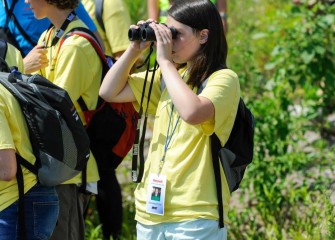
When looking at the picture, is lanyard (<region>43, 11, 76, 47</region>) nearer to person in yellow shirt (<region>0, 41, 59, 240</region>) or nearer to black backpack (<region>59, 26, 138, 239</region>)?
black backpack (<region>59, 26, 138, 239</region>)

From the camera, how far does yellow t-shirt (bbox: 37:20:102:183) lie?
406 centimetres

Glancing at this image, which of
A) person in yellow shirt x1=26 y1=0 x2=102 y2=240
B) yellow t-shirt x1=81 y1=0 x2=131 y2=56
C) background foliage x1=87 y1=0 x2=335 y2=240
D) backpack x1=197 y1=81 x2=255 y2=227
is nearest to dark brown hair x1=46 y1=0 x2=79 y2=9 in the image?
person in yellow shirt x1=26 y1=0 x2=102 y2=240

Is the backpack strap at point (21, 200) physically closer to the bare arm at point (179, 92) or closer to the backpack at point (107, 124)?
the bare arm at point (179, 92)

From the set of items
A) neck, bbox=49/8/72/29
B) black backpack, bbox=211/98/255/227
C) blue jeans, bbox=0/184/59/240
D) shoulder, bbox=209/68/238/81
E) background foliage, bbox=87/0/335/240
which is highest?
neck, bbox=49/8/72/29

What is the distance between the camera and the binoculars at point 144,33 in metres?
3.48

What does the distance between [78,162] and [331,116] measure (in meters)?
3.17

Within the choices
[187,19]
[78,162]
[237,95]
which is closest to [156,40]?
[187,19]

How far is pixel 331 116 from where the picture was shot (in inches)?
249

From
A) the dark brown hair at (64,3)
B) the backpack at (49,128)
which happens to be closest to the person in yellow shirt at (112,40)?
the dark brown hair at (64,3)

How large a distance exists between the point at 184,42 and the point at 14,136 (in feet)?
2.68

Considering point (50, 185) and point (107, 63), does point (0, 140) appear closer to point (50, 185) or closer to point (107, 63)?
point (50, 185)

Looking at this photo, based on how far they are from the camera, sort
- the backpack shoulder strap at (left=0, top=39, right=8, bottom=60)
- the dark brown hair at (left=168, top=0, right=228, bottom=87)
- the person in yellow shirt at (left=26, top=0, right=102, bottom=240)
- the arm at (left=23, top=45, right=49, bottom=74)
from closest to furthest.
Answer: the dark brown hair at (left=168, top=0, right=228, bottom=87)
the backpack shoulder strap at (left=0, top=39, right=8, bottom=60)
the person in yellow shirt at (left=26, top=0, right=102, bottom=240)
the arm at (left=23, top=45, right=49, bottom=74)

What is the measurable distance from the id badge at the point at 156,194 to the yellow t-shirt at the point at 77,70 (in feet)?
2.28

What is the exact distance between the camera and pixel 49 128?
3465mm
